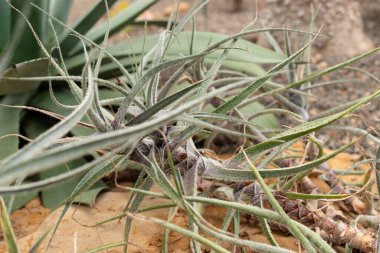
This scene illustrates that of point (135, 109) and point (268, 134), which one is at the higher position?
point (135, 109)

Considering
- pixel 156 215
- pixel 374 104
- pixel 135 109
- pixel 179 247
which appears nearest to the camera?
pixel 135 109

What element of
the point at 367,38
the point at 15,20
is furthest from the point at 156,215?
the point at 367,38

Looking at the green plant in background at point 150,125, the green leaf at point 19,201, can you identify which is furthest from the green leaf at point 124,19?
the green leaf at point 19,201

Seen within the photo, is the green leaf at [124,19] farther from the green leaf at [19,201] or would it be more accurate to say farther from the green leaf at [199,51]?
the green leaf at [19,201]

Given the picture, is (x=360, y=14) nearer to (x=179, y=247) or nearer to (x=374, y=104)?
(x=374, y=104)

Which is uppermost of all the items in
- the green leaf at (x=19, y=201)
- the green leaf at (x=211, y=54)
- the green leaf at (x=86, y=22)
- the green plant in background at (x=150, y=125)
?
the green leaf at (x=86, y=22)

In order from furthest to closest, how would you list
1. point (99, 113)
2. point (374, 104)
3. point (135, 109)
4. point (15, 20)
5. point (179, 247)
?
point (374, 104) < point (15, 20) < point (179, 247) < point (135, 109) < point (99, 113)

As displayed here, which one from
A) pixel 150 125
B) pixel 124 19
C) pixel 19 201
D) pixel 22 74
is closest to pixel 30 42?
pixel 22 74

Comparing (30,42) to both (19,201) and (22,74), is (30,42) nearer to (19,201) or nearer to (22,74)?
(22,74)
